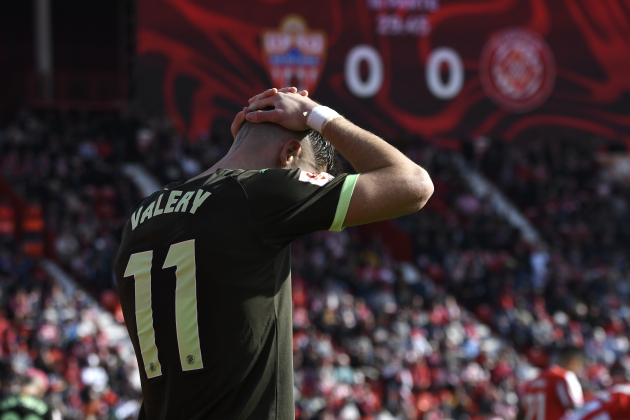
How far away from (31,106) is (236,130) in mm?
19352

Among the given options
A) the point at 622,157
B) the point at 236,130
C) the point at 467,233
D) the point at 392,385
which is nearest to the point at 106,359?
the point at 392,385

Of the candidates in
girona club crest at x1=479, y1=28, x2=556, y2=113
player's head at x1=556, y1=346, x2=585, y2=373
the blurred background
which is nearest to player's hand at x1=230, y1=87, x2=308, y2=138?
player's head at x1=556, y1=346, x2=585, y2=373

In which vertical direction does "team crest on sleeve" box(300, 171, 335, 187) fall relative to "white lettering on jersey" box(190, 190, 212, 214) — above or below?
above

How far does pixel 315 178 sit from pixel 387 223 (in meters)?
18.2

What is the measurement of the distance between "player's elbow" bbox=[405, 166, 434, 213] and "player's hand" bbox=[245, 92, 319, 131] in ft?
1.11

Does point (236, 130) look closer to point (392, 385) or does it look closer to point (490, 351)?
point (392, 385)

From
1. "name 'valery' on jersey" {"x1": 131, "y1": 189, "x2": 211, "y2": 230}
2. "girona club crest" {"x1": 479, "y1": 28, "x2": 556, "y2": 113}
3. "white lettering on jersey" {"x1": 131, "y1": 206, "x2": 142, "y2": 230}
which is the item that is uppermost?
"name 'valery' on jersey" {"x1": 131, "y1": 189, "x2": 211, "y2": 230}

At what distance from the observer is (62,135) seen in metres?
18.2

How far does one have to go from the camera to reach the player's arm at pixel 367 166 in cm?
210

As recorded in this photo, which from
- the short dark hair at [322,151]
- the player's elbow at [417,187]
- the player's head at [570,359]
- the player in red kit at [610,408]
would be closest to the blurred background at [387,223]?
the player's head at [570,359]

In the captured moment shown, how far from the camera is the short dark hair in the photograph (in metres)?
2.33

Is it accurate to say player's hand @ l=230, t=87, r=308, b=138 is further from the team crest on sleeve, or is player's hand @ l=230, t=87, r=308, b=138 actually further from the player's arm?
the team crest on sleeve

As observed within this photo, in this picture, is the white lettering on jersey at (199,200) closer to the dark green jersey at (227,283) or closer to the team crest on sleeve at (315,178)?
the dark green jersey at (227,283)

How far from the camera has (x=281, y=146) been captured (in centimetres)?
226
